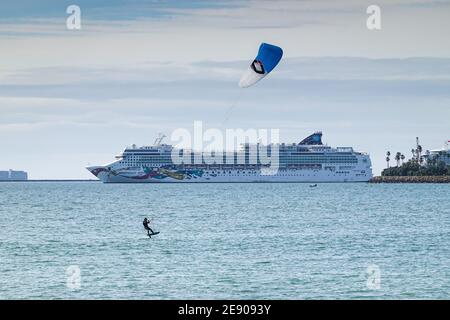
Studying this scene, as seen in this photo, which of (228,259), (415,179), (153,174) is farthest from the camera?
(415,179)

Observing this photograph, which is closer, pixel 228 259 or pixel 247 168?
pixel 228 259

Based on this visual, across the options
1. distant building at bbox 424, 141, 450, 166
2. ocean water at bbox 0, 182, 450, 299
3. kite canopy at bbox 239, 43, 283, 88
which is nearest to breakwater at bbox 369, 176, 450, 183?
distant building at bbox 424, 141, 450, 166

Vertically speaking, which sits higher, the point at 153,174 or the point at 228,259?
the point at 153,174

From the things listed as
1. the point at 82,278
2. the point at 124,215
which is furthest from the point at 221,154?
the point at 82,278

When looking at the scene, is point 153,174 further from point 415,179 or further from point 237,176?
point 415,179

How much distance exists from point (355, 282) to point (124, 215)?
3467 cm

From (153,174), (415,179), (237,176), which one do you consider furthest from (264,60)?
(415,179)

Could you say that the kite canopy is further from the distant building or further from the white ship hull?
the distant building

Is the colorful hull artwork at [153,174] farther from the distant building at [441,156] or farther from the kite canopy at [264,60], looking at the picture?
the kite canopy at [264,60]

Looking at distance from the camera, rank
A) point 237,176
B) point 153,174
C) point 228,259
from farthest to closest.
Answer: point 153,174
point 237,176
point 228,259

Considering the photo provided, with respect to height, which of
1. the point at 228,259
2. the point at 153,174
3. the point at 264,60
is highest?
the point at 153,174

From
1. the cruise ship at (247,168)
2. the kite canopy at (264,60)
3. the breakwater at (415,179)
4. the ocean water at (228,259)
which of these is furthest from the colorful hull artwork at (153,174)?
the kite canopy at (264,60)

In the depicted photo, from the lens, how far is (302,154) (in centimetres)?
14550
